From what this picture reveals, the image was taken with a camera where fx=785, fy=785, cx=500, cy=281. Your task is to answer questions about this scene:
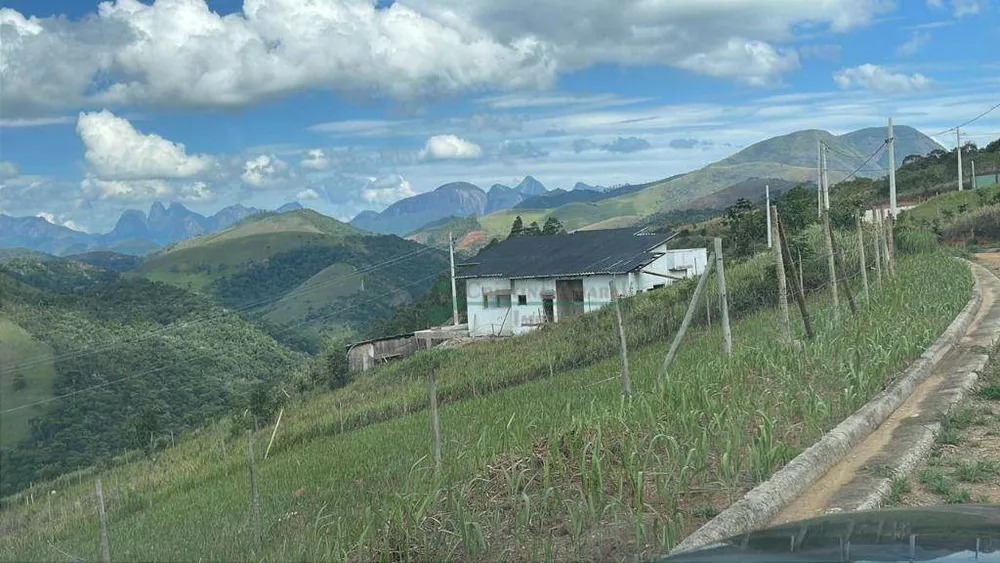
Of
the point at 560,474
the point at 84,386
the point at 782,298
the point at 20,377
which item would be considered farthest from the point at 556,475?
the point at 782,298

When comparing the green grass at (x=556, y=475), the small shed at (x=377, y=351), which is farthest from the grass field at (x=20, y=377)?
the small shed at (x=377, y=351)

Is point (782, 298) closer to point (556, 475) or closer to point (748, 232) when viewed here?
point (556, 475)

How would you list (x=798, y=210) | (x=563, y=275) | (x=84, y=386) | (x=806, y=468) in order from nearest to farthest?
(x=806, y=468), (x=84, y=386), (x=563, y=275), (x=798, y=210)

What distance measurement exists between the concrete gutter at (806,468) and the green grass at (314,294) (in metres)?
101

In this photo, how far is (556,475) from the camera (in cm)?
565

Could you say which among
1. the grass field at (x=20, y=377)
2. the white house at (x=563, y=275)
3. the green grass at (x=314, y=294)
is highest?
the grass field at (x=20, y=377)

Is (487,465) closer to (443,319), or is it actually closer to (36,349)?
(36,349)

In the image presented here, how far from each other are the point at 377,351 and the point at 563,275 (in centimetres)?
1127

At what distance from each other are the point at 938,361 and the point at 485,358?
62.2ft

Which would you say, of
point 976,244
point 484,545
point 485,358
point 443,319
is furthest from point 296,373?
point 484,545

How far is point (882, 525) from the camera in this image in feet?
9.80

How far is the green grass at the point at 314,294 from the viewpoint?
11181 cm

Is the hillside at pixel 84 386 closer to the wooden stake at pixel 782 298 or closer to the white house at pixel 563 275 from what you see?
the wooden stake at pixel 782 298

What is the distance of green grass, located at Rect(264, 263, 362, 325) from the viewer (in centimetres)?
11181
